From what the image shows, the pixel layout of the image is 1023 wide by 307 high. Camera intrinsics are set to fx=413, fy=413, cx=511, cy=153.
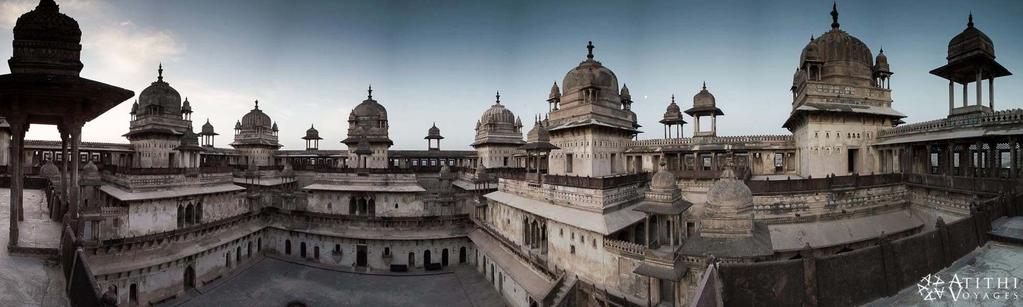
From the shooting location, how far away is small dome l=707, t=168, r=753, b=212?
10.7 m

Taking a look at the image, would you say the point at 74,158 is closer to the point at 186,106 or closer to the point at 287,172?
the point at 287,172

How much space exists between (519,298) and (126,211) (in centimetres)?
2230

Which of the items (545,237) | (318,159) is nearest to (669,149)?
(545,237)

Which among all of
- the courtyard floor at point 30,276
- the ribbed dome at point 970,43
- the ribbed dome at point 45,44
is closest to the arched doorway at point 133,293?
the courtyard floor at point 30,276

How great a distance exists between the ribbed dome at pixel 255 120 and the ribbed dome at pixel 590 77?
35.9 m

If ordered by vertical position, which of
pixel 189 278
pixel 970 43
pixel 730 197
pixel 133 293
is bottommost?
pixel 189 278

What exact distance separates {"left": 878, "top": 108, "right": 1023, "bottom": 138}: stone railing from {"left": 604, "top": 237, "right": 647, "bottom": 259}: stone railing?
1669 centimetres

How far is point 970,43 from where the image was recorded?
20734 millimetres

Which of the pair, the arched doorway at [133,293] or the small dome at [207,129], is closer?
the arched doorway at [133,293]

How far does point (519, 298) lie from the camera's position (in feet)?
70.1

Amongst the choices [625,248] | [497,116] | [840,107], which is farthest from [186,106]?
[840,107]

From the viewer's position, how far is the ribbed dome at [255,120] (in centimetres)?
4534

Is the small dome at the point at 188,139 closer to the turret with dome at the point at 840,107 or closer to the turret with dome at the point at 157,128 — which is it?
the turret with dome at the point at 157,128

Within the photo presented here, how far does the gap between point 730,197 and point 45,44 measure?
17.1 meters
